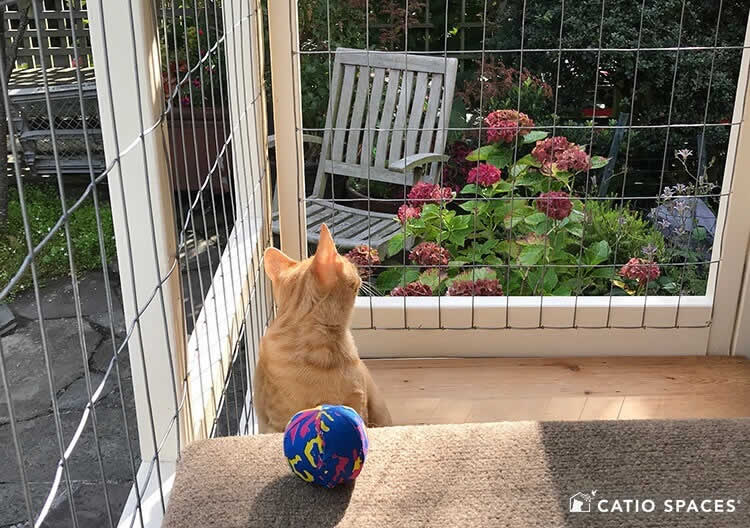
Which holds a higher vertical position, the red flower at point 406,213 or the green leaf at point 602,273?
the red flower at point 406,213

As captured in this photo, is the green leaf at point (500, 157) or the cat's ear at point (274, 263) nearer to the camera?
the cat's ear at point (274, 263)

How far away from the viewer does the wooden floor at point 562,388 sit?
218cm

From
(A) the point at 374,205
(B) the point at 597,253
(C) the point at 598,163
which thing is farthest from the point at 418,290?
(A) the point at 374,205

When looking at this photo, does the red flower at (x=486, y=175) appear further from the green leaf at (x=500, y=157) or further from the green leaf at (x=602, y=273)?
the green leaf at (x=602, y=273)

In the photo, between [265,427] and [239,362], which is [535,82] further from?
[265,427]

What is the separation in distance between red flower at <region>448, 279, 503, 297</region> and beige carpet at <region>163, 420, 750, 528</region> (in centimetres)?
106

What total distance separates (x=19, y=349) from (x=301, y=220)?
151 centimetres

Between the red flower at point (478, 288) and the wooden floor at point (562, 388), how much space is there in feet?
0.77

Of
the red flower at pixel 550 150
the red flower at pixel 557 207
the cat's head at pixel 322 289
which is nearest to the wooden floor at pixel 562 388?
the red flower at pixel 557 207

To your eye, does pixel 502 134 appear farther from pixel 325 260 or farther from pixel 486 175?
pixel 325 260

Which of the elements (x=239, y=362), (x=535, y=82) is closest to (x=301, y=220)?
(x=239, y=362)

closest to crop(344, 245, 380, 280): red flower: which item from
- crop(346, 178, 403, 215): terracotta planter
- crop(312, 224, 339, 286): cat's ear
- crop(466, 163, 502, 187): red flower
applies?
crop(466, 163, 502, 187): red flower

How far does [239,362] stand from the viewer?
7.50 ft
